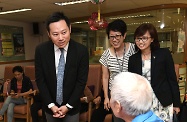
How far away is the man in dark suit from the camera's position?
1579mm

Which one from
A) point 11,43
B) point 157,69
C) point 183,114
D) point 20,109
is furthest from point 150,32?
point 11,43

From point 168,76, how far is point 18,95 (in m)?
2.49

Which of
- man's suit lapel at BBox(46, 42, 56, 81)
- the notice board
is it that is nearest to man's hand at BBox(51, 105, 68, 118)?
man's suit lapel at BBox(46, 42, 56, 81)

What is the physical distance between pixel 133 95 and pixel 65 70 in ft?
2.54

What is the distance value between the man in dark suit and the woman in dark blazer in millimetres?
478

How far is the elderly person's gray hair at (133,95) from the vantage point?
3.17 feet

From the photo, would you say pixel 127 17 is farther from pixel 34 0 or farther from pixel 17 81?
pixel 17 81

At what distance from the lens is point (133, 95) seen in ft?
3.17

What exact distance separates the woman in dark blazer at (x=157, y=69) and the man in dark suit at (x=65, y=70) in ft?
1.57

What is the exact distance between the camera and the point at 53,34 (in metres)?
1.56

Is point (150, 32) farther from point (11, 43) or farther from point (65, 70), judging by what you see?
point (11, 43)

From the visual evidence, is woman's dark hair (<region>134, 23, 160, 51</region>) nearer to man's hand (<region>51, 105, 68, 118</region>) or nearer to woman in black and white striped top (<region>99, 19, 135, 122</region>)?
woman in black and white striped top (<region>99, 19, 135, 122</region>)

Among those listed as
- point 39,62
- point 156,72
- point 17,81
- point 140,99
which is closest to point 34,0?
point 17,81

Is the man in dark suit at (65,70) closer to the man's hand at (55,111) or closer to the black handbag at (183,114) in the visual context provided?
the man's hand at (55,111)
